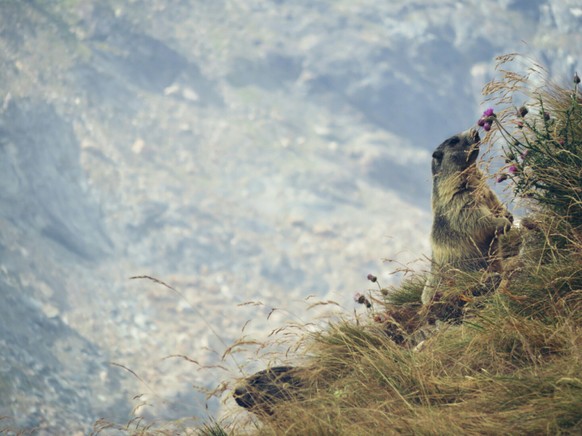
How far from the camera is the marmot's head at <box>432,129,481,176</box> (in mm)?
4439

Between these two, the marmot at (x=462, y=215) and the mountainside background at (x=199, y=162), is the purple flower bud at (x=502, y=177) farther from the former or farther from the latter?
the mountainside background at (x=199, y=162)

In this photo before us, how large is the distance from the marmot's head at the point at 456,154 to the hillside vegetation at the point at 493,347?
265mm

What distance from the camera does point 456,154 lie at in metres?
4.53

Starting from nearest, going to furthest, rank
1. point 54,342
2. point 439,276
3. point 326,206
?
point 439,276
point 54,342
point 326,206

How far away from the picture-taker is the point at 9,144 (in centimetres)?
5694

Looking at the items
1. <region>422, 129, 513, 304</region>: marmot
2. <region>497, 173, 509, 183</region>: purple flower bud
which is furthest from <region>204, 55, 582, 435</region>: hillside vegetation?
<region>422, 129, 513, 304</region>: marmot

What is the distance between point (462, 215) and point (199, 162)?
227 ft

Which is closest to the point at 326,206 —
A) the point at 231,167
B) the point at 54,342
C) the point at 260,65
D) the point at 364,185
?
the point at 364,185

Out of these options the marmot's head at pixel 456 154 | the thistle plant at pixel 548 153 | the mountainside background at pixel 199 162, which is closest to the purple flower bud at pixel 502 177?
the thistle plant at pixel 548 153

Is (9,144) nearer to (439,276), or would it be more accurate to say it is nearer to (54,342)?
(54,342)

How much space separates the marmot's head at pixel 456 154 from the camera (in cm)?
444

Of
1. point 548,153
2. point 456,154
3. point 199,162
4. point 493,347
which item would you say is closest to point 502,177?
point 548,153

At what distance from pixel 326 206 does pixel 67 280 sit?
2938cm

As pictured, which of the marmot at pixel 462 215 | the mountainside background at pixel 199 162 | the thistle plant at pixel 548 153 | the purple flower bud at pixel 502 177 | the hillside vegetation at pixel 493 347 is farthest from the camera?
the mountainside background at pixel 199 162
